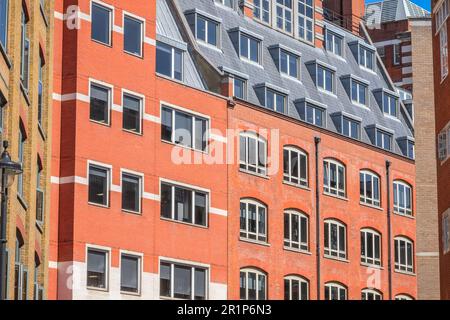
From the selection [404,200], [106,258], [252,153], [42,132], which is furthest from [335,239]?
[42,132]

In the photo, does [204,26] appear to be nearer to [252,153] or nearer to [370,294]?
[252,153]

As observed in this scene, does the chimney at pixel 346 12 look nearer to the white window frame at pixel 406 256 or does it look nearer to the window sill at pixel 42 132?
the white window frame at pixel 406 256

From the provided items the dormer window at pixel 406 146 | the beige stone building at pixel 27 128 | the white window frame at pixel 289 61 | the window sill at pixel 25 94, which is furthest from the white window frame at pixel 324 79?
the window sill at pixel 25 94

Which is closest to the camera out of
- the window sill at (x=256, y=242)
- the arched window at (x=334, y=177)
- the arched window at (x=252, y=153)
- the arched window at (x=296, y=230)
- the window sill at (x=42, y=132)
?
the window sill at (x=42, y=132)

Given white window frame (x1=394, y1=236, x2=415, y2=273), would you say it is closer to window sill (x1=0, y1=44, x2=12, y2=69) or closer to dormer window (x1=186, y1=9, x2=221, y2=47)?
dormer window (x1=186, y1=9, x2=221, y2=47)

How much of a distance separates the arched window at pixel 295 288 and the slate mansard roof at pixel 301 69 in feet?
28.0

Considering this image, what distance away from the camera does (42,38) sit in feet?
138

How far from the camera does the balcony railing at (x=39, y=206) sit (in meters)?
41.8

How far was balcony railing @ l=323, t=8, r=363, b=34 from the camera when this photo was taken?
247ft

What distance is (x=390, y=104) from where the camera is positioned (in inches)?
2869

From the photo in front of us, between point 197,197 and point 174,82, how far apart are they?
5276 millimetres

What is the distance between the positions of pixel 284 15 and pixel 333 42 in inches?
209

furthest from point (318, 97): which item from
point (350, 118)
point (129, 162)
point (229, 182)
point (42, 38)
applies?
point (42, 38)
